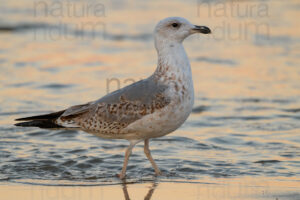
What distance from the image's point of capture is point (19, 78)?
13.2 m

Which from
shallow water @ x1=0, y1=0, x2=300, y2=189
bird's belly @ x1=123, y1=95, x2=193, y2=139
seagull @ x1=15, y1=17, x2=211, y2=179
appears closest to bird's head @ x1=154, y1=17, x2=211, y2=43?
seagull @ x1=15, y1=17, x2=211, y2=179

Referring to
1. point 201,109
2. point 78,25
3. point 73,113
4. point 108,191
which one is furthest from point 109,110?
point 78,25

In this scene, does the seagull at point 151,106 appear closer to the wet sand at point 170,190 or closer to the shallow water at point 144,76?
the wet sand at point 170,190

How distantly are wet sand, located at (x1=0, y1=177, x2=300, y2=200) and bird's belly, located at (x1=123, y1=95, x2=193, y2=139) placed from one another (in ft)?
2.03

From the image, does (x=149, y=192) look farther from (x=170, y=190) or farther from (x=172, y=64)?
(x=172, y=64)

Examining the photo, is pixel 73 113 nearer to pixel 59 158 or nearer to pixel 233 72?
pixel 59 158

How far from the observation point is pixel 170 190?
24.2 ft

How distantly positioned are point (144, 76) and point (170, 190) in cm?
606

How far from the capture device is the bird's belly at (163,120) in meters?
7.45

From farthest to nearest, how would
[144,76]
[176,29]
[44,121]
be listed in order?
[144,76] < [44,121] < [176,29]

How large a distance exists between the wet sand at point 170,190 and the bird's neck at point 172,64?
1226mm

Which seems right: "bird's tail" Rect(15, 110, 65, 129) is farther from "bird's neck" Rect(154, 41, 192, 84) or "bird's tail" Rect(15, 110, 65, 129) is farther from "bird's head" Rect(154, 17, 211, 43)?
"bird's head" Rect(154, 17, 211, 43)

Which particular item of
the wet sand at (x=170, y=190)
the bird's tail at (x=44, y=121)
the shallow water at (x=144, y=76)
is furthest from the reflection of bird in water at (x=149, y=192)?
the bird's tail at (x=44, y=121)

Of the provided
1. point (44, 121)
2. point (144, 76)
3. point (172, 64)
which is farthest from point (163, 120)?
point (144, 76)
